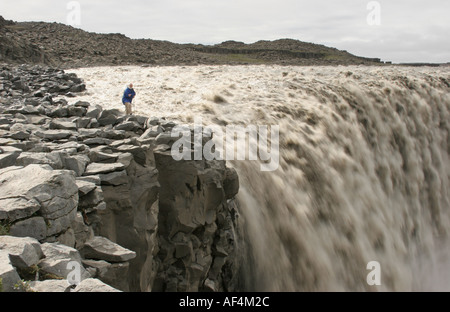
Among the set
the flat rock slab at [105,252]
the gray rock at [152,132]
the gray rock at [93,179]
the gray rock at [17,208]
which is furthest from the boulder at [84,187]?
the gray rock at [152,132]

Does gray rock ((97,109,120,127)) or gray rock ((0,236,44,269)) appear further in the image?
gray rock ((97,109,120,127))

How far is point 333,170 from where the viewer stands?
48.8 ft

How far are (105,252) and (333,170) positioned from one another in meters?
10.7

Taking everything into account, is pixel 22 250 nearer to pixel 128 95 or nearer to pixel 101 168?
pixel 101 168

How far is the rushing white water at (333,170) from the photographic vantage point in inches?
440

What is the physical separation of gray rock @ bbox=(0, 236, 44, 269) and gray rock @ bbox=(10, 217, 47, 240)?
1.12ft

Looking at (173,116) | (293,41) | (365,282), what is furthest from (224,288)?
(293,41)

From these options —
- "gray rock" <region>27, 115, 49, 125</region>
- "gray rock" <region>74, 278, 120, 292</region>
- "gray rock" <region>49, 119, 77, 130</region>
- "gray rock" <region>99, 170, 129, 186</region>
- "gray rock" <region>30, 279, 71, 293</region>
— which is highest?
"gray rock" <region>27, 115, 49, 125</region>

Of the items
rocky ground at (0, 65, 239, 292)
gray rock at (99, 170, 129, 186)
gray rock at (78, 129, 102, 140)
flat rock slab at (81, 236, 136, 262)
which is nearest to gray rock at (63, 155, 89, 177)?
rocky ground at (0, 65, 239, 292)

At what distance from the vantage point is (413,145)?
22.8 metres

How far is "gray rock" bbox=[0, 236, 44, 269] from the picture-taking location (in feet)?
14.2

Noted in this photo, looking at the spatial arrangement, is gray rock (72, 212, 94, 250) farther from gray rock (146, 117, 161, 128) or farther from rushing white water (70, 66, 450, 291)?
rushing white water (70, 66, 450, 291)
